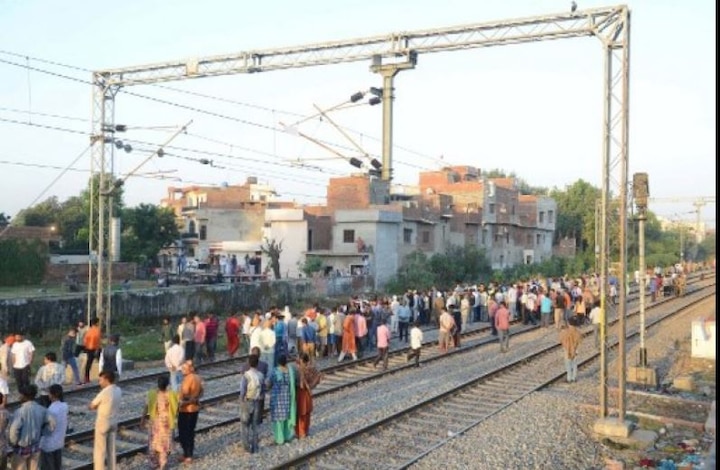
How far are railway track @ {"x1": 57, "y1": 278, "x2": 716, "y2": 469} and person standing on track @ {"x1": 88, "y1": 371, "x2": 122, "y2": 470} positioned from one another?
0.83 metres

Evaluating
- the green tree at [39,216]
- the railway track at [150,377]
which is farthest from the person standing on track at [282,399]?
the green tree at [39,216]

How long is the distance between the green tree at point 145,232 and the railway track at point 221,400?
104 feet

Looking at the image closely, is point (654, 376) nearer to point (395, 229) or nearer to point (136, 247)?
point (395, 229)

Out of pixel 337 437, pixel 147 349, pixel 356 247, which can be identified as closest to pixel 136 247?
pixel 356 247

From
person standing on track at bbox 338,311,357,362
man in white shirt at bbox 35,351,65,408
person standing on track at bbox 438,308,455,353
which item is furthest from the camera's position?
person standing on track at bbox 438,308,455,353

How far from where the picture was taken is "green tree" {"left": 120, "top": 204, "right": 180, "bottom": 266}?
51062mm

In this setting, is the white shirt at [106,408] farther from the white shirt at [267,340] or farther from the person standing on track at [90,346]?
the person standing on track at [90,346]

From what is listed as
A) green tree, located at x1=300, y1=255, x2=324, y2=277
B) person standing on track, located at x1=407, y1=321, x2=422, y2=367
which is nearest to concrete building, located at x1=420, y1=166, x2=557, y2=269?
green tree, located at x1=300, y1=255, x2=324, y2=277

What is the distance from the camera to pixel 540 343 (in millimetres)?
24844

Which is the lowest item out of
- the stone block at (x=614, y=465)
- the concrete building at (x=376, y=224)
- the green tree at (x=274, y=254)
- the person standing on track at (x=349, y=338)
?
the stone block at (x=614, y=465)

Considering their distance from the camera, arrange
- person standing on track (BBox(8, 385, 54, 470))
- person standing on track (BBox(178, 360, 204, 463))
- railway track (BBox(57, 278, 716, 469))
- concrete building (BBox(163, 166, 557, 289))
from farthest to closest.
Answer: concrete building (BBox(163, 166, 557, 289)) < railway track (BBox(57, 278, 716, 469)) < person standing on track (BBox(178, 360, 204, 463)) < person standing on track (BBox(8, 385, 54, 470))

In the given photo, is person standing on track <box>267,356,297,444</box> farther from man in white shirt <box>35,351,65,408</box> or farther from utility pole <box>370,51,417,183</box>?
utility pole <box>370,51,417,183</box>

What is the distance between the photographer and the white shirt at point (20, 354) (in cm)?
1491

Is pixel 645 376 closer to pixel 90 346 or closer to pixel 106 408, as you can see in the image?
pixel 90 346
